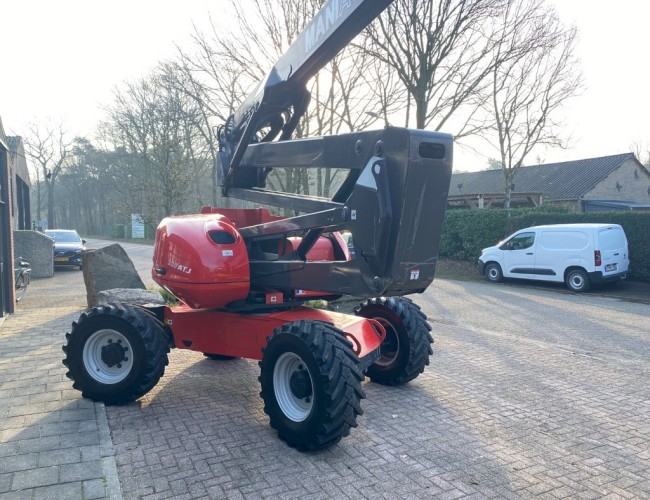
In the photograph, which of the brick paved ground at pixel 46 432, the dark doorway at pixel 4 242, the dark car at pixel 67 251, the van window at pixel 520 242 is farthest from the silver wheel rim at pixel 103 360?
the dark car at pixel 67 251

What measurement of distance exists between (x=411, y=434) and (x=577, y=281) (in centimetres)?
1227

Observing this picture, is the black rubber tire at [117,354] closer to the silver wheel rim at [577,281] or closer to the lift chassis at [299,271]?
the lift chassis at [299,271]

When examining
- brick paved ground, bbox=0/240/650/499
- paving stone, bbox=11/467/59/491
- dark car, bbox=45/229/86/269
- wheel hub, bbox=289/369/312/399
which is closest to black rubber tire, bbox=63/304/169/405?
brick paved ground, bbox=0/240/650/499

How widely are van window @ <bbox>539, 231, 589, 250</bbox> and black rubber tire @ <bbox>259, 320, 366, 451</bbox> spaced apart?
41.8 ft

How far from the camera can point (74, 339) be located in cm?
550

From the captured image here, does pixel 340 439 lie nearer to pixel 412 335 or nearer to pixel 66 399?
pixel 412 335

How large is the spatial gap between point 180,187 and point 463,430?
15.6 metres

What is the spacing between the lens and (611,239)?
14.9m

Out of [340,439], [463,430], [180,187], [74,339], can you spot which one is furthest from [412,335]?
[180,187]

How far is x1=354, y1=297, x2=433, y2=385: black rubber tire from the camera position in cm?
582

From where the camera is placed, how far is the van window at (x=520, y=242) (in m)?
16.4

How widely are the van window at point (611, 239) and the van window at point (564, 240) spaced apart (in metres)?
0.39

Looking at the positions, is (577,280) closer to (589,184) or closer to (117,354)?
(117,354)

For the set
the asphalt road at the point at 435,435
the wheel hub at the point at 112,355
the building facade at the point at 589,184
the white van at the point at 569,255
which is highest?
the building facade at the point at 589,184
